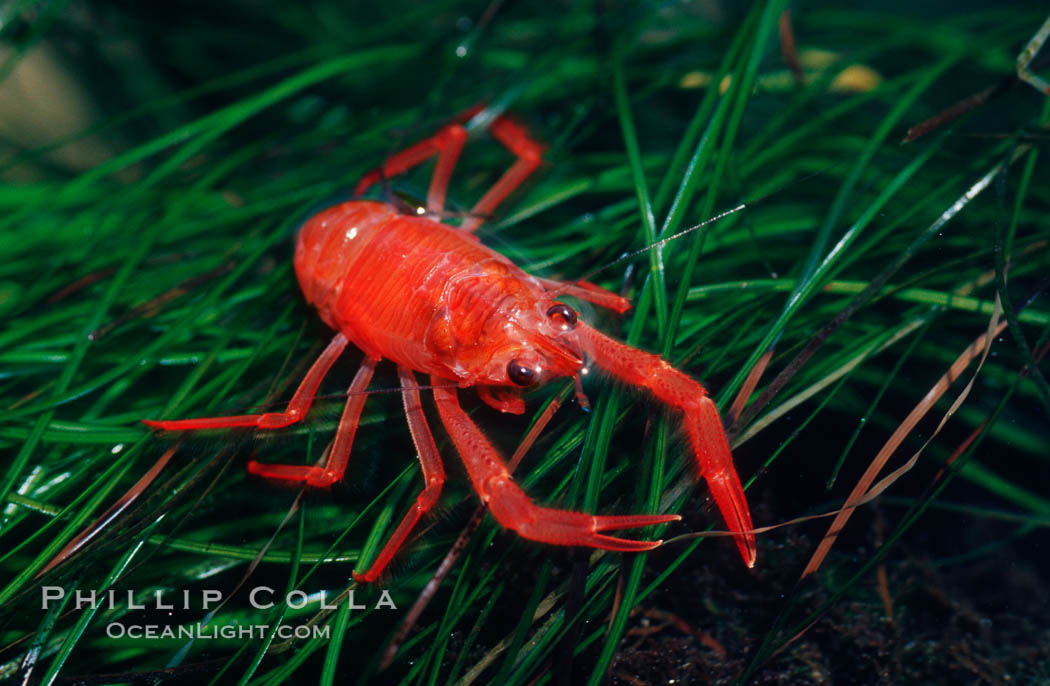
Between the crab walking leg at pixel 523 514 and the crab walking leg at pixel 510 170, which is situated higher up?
the crab walking leg at pixel 510 170

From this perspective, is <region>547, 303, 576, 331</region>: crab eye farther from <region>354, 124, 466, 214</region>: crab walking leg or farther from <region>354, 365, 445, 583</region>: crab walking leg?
<region>354, 124, 466, 214</region>: crab walking leg

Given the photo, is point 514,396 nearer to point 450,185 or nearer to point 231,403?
point 231,403

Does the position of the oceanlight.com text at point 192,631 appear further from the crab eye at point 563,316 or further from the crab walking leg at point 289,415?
the crab eye at point 563,316

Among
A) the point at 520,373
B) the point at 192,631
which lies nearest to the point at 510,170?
the point at 520,373

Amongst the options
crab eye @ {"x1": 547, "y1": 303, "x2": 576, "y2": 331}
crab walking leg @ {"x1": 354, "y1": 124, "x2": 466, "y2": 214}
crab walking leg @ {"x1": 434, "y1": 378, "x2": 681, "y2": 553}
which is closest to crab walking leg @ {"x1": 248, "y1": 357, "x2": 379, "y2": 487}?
crab walking leg @ {"x1": 434, "y1": 378, "x2": 681, "y2": 553}

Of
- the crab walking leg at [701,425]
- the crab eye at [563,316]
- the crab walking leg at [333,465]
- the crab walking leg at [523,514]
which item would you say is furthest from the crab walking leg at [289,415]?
the crab walking leg at [701,425]
